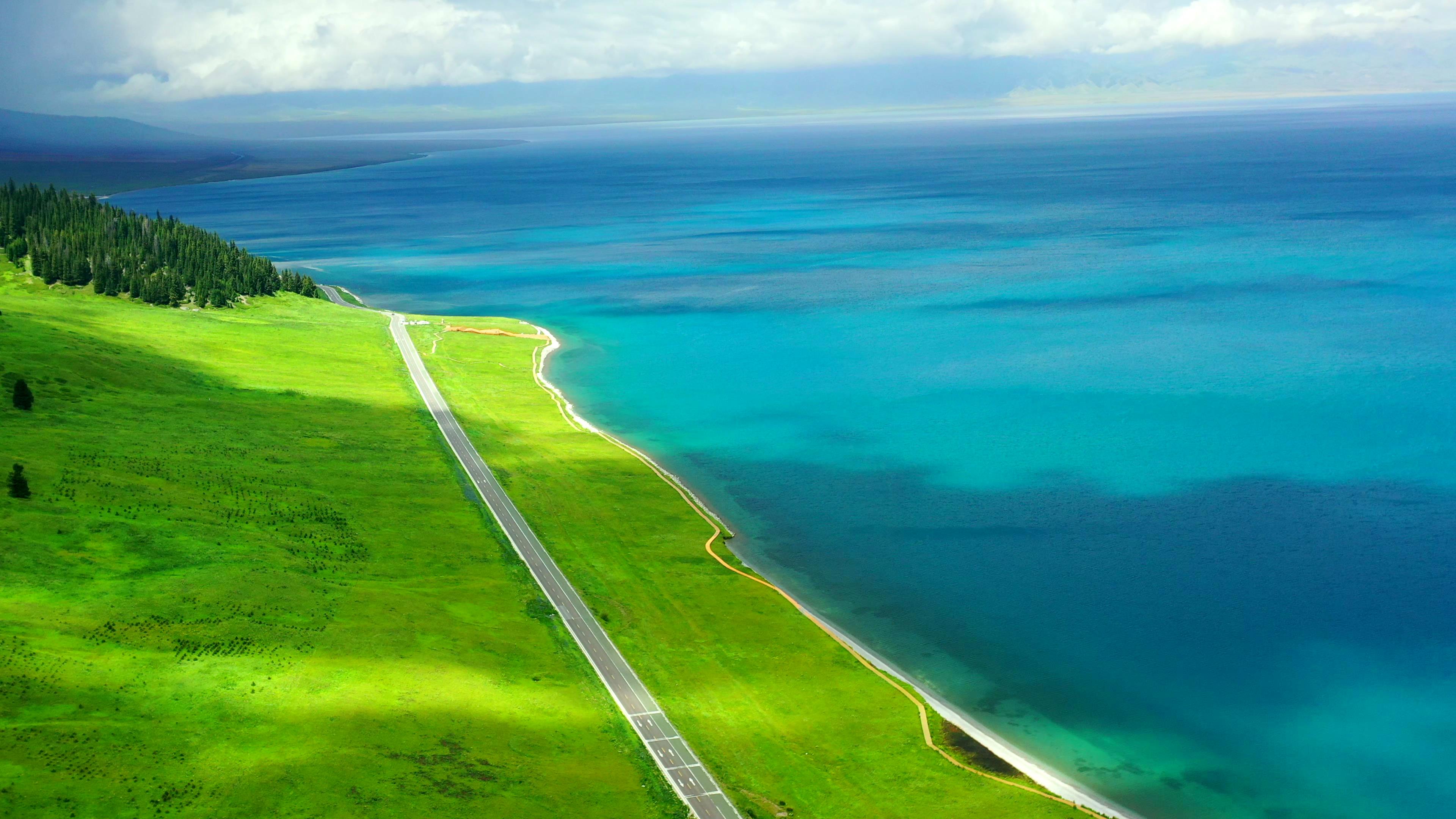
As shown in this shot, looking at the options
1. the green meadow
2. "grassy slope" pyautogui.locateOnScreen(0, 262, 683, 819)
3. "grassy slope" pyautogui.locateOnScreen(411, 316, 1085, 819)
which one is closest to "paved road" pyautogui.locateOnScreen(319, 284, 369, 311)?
the green meadow

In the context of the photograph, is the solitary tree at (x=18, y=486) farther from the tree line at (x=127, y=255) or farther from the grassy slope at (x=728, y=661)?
the tree line at (x=127, y=255)

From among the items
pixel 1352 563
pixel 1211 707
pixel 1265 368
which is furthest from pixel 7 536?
pixel 1265 368

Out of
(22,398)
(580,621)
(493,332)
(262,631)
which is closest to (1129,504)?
(580,621)

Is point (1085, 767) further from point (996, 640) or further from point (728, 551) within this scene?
point (728, 551)

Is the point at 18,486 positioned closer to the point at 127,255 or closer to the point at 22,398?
the point at 22,398

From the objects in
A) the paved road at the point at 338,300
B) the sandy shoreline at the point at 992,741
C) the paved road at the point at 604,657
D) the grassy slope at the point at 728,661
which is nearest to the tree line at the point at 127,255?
the paved road at the point at 338,300

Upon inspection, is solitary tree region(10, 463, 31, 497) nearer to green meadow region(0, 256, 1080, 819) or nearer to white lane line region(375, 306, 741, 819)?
green meadow region(0, 256, 1080, 819)
